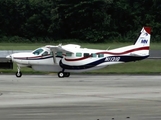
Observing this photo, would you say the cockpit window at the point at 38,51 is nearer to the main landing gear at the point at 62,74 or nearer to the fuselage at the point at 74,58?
the fuselage at the point at 74,58

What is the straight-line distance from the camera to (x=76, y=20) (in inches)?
2970

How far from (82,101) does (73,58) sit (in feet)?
53.4

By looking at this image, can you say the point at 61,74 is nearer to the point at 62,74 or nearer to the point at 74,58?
the point at 62,74

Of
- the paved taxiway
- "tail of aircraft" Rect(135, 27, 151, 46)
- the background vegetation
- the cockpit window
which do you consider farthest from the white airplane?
the background vegetation

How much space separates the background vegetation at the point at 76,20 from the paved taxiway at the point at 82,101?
45.0 m

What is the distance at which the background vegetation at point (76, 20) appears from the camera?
7369cm

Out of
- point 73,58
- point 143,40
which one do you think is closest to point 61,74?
point 73,58

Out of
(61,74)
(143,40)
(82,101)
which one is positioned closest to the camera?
(82,101)

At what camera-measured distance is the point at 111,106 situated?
1861 cm

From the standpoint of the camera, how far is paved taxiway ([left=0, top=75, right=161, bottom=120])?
16.5 m

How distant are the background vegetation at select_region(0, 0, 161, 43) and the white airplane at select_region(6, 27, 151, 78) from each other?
116 ft

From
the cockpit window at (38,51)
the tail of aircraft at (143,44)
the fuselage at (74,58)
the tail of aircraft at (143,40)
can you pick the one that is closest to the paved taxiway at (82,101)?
the fuselage at (74,58)

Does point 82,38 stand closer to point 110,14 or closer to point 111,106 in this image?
point 110,14

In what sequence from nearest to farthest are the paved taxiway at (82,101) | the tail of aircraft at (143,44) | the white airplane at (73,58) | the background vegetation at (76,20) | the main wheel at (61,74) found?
the paved taxiway at (82,101)
the main wheel at (61,74)
the white airplane at (73,58)
the tail of aircraft at (143,44)
the background vegetation at (76,20)
